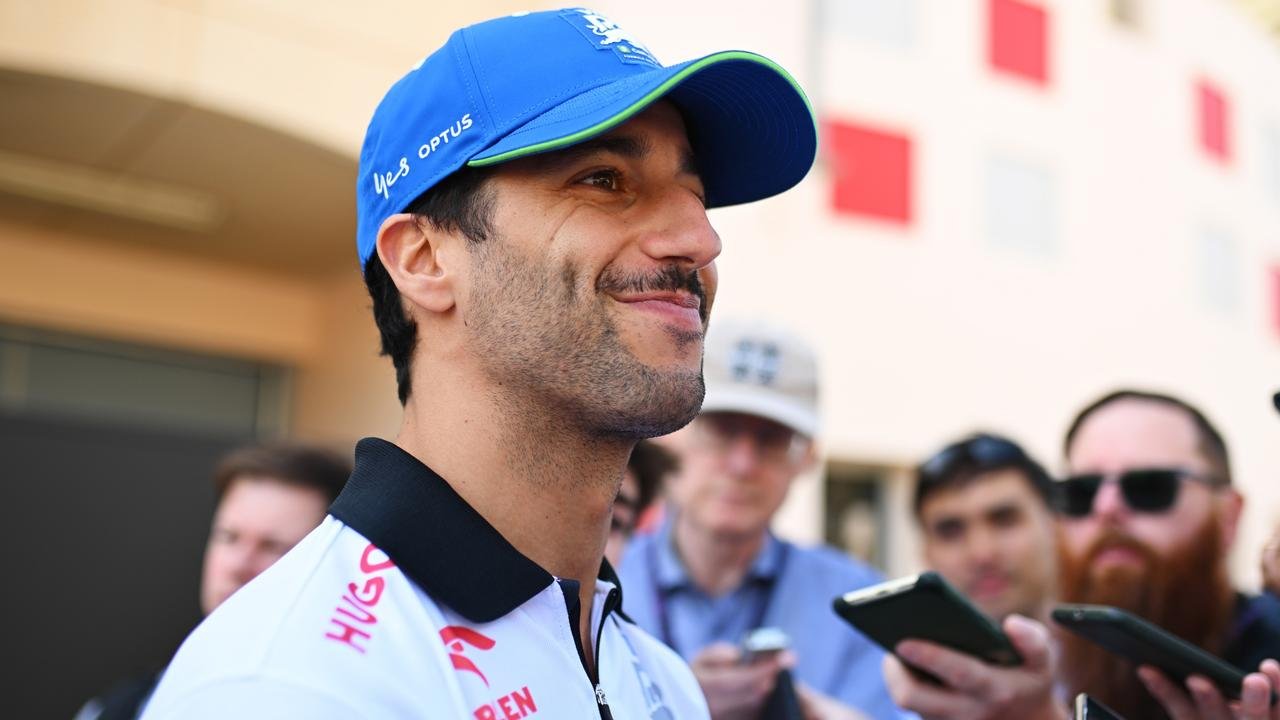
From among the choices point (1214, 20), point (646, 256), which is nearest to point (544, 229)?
point (646, 256)

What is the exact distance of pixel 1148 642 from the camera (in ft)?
6.57

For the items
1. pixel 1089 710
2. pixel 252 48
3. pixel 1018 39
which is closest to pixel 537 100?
pixel 1089 710

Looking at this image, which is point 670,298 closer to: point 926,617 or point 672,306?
point 672,306

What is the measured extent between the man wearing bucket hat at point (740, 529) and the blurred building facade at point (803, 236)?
11.8 ft

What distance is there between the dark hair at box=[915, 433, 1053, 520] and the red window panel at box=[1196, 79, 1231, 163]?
9.94 m

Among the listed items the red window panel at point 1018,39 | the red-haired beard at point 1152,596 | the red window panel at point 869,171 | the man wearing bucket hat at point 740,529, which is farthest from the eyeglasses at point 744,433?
A: the red window panel at point 1018,39

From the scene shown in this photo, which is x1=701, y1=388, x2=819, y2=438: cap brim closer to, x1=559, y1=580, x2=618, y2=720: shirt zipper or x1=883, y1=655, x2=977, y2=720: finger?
x1=883, y1=655, x2=977, y2=720: finger

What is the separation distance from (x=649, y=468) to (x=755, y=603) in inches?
18.8

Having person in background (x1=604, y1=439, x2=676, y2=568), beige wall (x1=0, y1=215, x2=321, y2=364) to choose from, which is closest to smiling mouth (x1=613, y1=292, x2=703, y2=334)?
person in background (x1=604, y1=439, x2=676, y2=568)

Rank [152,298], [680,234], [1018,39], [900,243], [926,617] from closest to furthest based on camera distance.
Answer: [680,234] → [926,617] → [152,298] → [900,243] → [1018,39]

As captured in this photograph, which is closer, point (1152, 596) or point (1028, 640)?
point (1028, 640)

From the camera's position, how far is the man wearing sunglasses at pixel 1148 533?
2891 millimetres

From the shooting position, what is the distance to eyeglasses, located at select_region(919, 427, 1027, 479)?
155 inches

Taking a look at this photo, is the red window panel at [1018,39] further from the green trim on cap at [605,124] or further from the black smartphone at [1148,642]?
the green trim on cap at [605,124]
